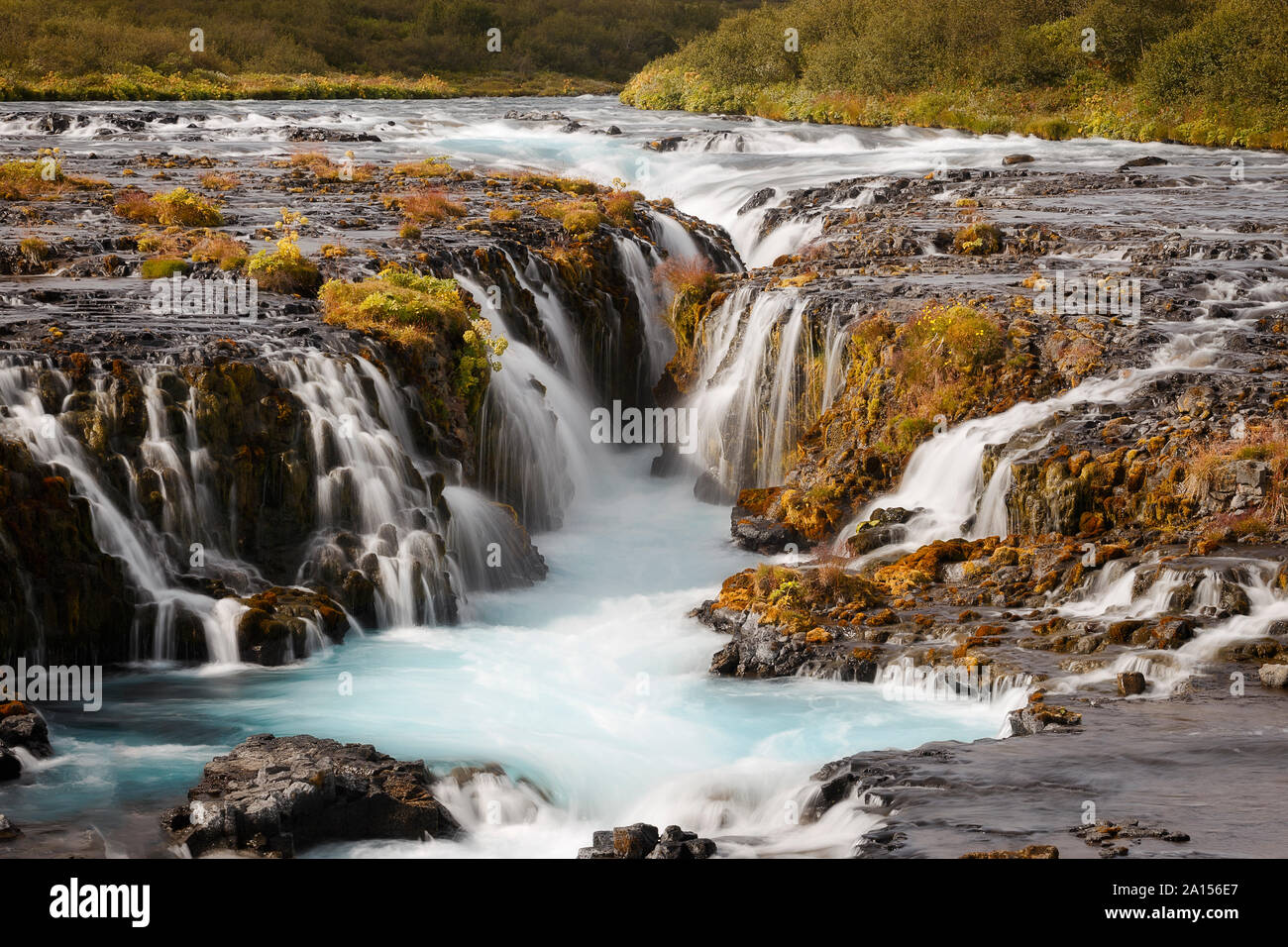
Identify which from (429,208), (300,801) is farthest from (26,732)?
(429,208)

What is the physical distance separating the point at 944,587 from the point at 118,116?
149 feet

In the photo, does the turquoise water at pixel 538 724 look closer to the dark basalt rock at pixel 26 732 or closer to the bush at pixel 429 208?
the dark basalt rock at pixel 26 732

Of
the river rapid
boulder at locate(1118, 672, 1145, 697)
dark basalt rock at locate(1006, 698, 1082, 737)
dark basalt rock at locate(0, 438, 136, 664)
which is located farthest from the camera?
dark basalt rock at locate(0, 438, 136, 664)

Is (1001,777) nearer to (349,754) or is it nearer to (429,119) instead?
(349,754)

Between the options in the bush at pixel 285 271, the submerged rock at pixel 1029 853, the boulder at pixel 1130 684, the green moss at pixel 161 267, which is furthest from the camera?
the green moss at pixel 161 267

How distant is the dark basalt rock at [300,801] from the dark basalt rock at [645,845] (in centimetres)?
184

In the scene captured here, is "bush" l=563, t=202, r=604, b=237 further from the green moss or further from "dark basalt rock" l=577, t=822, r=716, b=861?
"dark basalt rock" l=577, t=822, r=716, b=861

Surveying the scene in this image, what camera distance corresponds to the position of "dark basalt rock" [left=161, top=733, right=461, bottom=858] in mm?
12297

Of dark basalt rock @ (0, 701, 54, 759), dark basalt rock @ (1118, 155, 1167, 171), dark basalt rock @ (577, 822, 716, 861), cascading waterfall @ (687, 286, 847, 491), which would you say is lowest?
dark basalt rock @ (577, 822, 716, 861)

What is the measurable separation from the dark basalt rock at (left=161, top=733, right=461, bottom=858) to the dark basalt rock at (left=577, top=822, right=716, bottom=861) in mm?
1837

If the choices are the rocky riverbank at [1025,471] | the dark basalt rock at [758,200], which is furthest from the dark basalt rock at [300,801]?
the dark basalt rock at [758,200]

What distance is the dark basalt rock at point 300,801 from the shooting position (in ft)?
40.3

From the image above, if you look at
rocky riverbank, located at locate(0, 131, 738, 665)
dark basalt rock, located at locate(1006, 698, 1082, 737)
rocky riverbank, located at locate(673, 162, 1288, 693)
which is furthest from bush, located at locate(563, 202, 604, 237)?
dark basalt rock, located at locate(1006, 698, 1082, 737)

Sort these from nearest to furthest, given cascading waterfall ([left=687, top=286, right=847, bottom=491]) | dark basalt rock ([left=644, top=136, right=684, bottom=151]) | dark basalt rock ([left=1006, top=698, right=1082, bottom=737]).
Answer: dark basalt rock ([left=1006, top=698, right=1082, bottom=737])
cascading waterfall ([left=687, top=286, right=847, bottom=491])
dark basalt rock ([left=644, top=136, right=684, bottom=151])
